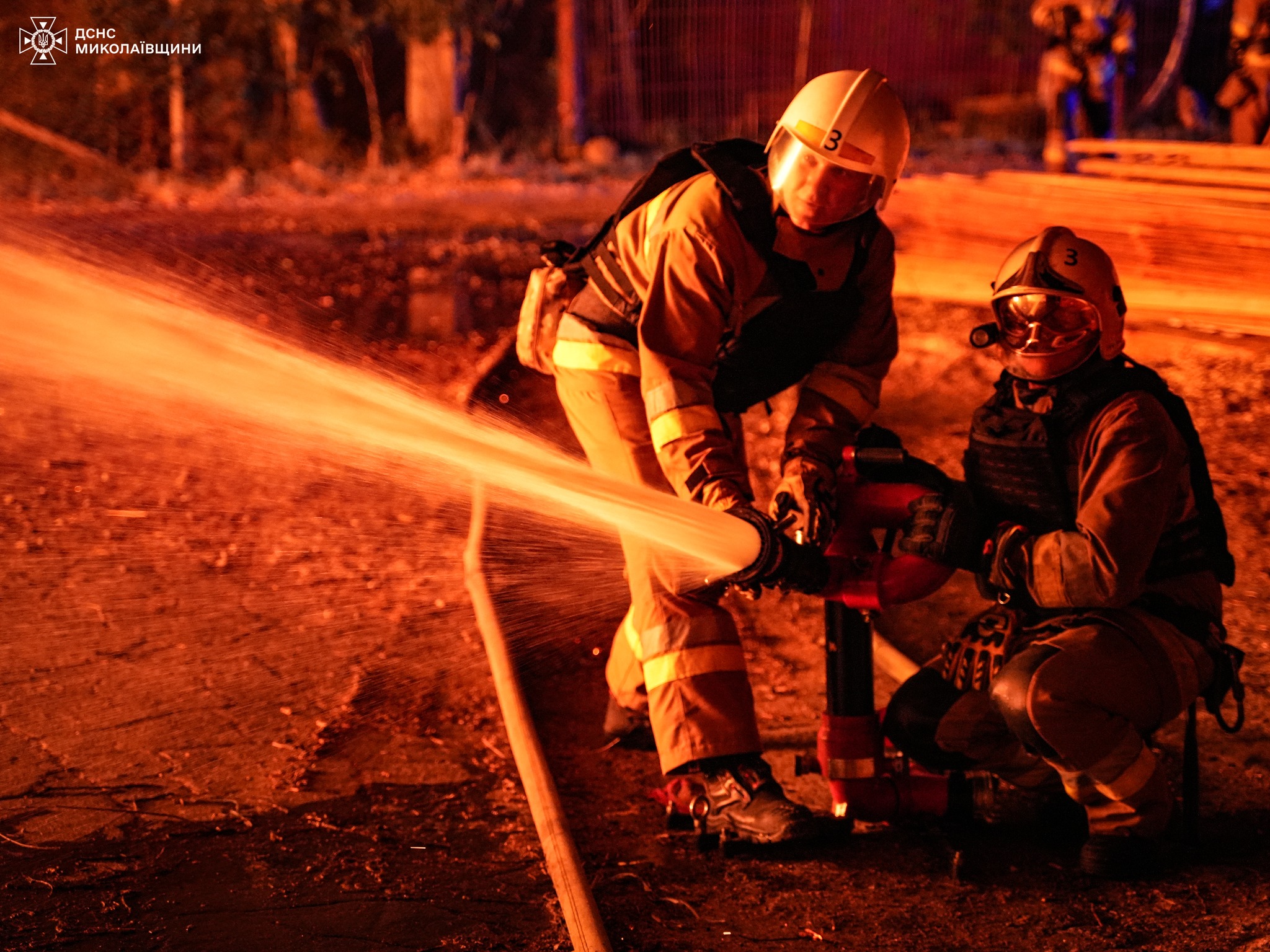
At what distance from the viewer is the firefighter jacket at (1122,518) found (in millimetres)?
3260

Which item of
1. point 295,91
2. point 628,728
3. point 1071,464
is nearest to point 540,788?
point 628,728

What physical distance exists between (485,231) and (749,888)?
10.9 metres

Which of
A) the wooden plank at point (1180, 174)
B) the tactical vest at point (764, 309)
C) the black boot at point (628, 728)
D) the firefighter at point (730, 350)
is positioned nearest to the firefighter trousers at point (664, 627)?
the firefighter at point (730, 350)

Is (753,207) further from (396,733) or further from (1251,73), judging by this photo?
(1251,73)

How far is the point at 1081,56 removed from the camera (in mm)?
12148

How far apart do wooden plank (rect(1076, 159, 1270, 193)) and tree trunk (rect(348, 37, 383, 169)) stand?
10658 mm

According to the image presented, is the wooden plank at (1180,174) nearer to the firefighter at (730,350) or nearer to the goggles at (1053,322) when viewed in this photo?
the firefighter at (730,350)

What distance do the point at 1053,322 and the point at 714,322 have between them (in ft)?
2.98

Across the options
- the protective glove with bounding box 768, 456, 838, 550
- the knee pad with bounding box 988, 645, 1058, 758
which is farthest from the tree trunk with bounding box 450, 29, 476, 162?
the knee pad with bounding box 988, 645, 1058, 758

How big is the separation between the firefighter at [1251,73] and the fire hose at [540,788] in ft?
24.5

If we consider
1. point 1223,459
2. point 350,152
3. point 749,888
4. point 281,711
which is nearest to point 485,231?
point 350,152

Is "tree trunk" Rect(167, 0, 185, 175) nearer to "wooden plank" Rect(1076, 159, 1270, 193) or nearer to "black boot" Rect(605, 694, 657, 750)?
"wooden plank" Rect(1076, 159, 1270, 193)

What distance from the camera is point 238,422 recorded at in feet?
26.8

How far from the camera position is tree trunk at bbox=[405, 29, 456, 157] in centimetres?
1745
